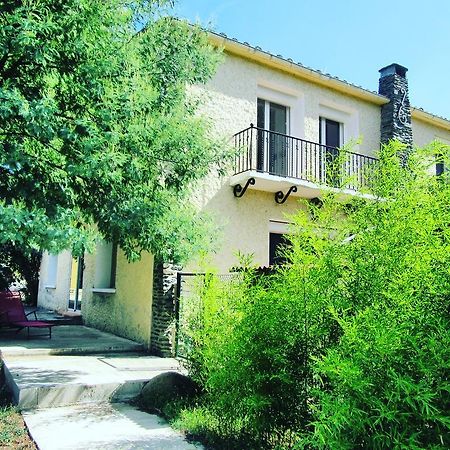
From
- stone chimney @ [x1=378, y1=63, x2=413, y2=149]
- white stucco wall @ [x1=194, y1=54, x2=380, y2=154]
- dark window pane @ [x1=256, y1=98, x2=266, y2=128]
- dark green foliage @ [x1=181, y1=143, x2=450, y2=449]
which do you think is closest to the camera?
dark green foliage @ [x1=181, y1=143, x2=450, y2=449]

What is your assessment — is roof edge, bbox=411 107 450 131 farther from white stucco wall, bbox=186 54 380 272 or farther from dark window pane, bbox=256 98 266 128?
dark window pane, bbox=256 98 266 128

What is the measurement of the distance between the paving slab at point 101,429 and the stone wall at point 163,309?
9.75 ft

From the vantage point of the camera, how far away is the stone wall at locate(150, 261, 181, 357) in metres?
9.15

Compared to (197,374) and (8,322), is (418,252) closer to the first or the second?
(197,374)

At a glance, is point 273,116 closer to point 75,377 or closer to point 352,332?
point 75,377

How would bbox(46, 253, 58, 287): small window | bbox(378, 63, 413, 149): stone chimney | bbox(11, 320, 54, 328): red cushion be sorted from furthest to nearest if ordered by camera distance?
bbox(46, 253, 58, 287): small window → bbox(378, 63, 413, 149): stone chimney → bbox(11, 320, 54, 328): red cushion

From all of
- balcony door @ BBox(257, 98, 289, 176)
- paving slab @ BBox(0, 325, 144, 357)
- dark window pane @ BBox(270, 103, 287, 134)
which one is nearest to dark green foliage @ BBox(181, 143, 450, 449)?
paving slab @ BBox(0, 325, 144, 357)

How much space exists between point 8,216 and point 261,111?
8966mm

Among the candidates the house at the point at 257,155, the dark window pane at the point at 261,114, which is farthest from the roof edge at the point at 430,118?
the dark window pane at the point at 261,114

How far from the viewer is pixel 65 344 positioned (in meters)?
9.57

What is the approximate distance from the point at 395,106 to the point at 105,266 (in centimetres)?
995

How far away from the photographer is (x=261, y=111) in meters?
12.3

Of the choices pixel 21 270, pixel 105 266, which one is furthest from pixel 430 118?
pixel 21 270

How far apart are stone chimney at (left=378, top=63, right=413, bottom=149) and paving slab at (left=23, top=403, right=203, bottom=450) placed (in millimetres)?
11447
